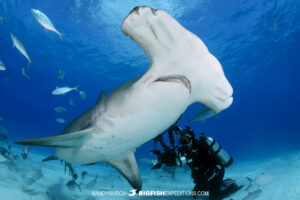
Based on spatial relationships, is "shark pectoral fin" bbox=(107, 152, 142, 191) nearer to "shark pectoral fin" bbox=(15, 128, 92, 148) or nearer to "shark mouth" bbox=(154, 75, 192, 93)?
"shark pectoral fin" bbox=(15, 128, 92, 148)

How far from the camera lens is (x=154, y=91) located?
5.77ft

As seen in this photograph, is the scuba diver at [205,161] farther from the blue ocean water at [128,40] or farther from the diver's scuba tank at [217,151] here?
the blue ocean water at [128,40]

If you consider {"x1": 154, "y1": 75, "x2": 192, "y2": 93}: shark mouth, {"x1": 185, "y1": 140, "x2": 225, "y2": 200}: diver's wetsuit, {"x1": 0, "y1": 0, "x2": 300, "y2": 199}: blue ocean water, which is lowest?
{"x1": 185, "y1": 140, "x2": 225, "y2": 200}: diver's wetsuit

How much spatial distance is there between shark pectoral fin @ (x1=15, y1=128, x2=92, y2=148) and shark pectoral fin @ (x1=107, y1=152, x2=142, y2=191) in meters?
1.00

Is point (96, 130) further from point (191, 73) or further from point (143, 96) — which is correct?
point (191, 73)

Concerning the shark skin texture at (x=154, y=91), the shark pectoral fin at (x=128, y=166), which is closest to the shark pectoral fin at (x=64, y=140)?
the shark skin texture at (x=154, y=91)

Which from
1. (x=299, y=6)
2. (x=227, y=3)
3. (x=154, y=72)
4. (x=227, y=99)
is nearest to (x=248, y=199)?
(x=227, y=99)

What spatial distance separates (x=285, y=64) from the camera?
3116 centimetres

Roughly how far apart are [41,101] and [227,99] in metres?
73.8

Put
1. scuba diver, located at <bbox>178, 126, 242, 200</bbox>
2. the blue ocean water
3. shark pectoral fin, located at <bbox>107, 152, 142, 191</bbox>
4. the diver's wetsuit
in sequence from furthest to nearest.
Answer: the blue ocean water → the diver's wetsuit → scuba diver, located at <bbox>178, 126, 242, 200</bbox> → shark pectoral fin, located at <bbox>107, 152, 142, 191</bbox>

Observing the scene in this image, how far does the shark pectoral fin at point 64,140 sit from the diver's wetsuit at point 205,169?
2520 millimetres

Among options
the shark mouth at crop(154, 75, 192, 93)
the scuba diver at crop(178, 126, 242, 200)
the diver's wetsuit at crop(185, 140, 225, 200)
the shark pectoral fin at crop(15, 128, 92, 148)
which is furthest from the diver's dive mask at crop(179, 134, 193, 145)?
the shark mouth at crop(154, 75, 192, 93)

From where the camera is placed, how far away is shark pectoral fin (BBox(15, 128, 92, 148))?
190cm

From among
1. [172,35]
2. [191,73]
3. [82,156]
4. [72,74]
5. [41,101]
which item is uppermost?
[41,101]
